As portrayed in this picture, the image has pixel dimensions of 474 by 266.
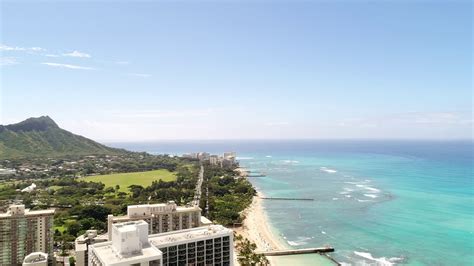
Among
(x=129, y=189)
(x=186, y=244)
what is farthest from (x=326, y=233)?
(x=129, y=189)

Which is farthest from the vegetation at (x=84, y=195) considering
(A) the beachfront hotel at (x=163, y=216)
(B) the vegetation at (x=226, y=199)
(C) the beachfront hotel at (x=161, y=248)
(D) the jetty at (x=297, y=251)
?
(D) the jetty at (x=297, y=251)

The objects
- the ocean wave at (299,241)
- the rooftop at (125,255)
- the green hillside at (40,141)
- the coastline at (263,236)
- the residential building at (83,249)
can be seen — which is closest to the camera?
the rooftop at (125,255)

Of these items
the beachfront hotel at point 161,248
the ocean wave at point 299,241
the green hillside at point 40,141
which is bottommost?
the ocean wave at point 299,241

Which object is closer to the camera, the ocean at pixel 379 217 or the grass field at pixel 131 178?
the ocean at pixel 379 217

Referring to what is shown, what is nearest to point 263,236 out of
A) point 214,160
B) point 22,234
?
point 22,234

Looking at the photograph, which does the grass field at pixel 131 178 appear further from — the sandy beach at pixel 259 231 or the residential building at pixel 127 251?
the residential building at pixel 127 251

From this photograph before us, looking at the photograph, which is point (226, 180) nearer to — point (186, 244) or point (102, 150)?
point (186, 244)

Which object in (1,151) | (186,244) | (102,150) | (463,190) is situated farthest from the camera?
(102,150)
